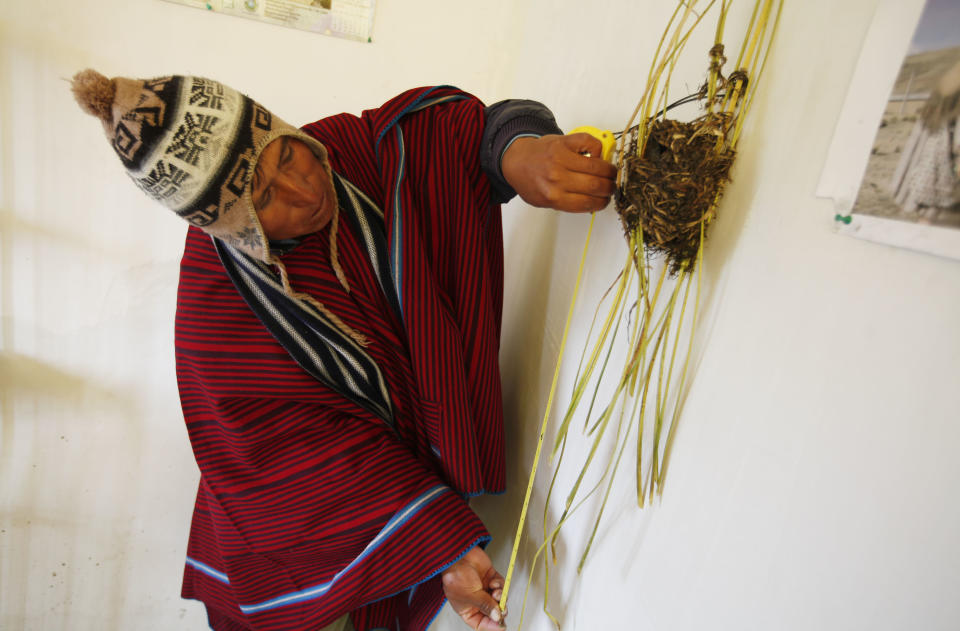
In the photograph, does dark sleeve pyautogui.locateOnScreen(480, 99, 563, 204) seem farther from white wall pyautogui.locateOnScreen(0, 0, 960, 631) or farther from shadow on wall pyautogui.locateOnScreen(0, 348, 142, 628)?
shadow on wall pyautogui.locateOnScreen(0, 348, 142, 628)

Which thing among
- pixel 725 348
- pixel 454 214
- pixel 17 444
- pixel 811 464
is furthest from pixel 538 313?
pixel 17 444

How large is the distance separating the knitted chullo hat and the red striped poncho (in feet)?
0.45

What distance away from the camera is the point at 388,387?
85cm

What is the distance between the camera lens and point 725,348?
0.48m

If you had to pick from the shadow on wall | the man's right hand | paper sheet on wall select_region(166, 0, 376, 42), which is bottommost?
the shadow on wall

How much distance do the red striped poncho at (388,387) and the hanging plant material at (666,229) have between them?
26cm

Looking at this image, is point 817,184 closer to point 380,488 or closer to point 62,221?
point 380,488

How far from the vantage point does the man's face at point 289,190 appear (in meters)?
0.69

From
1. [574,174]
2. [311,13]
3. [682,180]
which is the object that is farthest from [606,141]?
[311,13]

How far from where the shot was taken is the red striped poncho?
80 centimetres

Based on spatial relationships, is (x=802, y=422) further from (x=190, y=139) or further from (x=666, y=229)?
(x=190, y=139)

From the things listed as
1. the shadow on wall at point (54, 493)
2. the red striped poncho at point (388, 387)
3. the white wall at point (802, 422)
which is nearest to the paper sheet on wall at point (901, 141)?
the white wall at point (802, 422)

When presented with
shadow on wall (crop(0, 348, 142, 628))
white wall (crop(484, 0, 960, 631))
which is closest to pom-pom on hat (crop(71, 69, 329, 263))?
white wall (crop(484, 0, 960, 631))

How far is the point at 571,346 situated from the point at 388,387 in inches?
12.5
